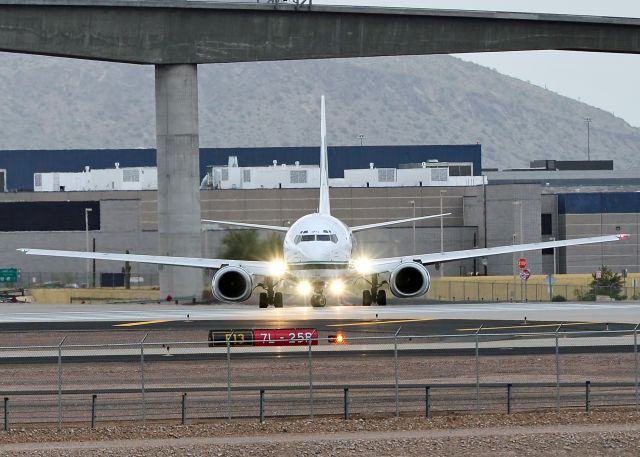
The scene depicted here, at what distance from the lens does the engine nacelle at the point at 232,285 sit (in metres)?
72.3

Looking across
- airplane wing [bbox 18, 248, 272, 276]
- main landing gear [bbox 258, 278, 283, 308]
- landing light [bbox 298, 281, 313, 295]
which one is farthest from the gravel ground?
main landing gear [bbox 258, 278, 283, 308]

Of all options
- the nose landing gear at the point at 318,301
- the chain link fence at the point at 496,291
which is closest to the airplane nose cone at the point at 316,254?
the nose landing gear at the point at 318,301

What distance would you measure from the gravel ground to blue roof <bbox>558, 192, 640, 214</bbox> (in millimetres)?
110573

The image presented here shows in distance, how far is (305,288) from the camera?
73875mm

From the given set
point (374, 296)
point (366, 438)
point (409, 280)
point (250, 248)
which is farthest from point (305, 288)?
point (366, 438)

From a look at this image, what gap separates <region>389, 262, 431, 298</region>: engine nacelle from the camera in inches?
2859

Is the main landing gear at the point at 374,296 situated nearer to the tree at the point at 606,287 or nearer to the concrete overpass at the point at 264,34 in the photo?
the concrete overpass at the point at 264,34

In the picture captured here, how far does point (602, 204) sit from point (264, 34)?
70.7m

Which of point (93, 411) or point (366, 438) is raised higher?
point (93, 411)

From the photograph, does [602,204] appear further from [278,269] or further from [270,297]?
[278,269]

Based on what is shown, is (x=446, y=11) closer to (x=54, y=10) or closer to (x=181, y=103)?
(x=181, y=103)

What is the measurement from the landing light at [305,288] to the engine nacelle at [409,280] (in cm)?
398

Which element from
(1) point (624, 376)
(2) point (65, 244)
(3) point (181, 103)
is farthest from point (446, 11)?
(2) point (65, 244)

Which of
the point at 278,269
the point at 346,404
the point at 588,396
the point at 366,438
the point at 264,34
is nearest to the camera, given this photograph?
the point at 366,438
